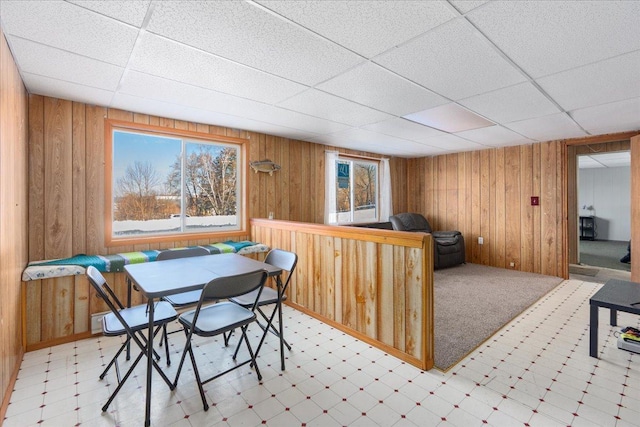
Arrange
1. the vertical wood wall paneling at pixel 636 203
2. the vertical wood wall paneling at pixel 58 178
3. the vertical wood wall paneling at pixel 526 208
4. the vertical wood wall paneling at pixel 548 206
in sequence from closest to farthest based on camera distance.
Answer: the vertical wood wall paneling at pixel 58 178, the vertical wood wall paneling at pixel 636 203, the vertical wood wall paneling at pixel 548 206, the vertical wood wall paneling at pixel 526 208

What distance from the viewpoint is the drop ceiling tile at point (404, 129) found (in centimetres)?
390

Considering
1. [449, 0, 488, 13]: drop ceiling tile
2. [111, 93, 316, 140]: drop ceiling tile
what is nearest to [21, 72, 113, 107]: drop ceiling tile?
[111, 93, 316, 140]: drop ceiling tile

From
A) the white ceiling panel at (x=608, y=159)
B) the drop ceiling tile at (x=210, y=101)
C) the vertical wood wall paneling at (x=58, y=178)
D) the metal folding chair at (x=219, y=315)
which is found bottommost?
the metal folding chair at (x=219, y=315)

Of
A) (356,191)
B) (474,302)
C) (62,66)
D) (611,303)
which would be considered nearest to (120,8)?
(62,66)

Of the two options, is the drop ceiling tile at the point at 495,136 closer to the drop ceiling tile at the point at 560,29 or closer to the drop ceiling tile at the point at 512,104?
the drop ceiling tile at the point at 512,104

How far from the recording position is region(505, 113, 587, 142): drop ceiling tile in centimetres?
367

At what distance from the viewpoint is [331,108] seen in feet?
10.8

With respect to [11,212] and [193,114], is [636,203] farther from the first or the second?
[11,212]

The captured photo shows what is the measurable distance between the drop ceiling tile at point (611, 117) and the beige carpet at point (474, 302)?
7.30 ft

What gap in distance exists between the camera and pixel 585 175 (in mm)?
9602

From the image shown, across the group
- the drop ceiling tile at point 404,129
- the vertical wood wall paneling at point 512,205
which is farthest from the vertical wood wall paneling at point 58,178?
the vertical wood wall paneling at point 512,205

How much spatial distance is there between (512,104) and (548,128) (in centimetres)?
147

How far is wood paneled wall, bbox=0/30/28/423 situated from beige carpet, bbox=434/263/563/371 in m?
2.98

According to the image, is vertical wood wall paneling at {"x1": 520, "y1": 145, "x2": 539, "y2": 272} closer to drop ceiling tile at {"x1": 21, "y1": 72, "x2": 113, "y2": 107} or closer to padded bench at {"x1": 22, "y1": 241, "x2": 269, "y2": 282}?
padded bench at {"x1": 22, "y1": 241, "x2": 269, "y2": 282}
